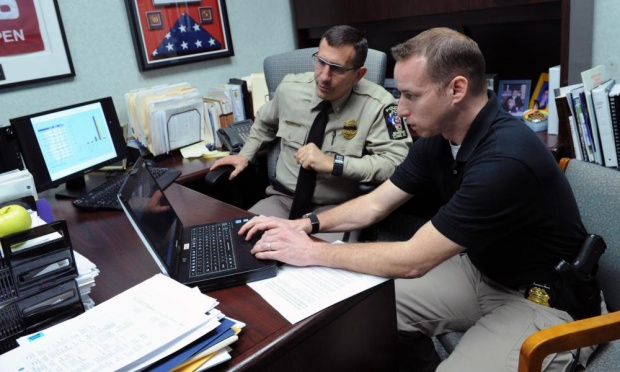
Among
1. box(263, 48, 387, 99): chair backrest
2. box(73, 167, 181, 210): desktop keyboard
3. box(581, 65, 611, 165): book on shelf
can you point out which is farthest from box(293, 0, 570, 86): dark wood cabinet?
box(73, 167, 181, 210): desktop keyboard

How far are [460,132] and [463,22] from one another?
4.09ft

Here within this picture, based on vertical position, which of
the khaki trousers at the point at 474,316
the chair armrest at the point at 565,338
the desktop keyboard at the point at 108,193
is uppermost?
the desktop keyboard at the point at 108,193

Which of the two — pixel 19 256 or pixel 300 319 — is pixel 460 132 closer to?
pixel 300 319

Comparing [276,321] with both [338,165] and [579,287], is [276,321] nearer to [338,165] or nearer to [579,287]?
[579,287]

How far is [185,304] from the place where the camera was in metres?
0.92

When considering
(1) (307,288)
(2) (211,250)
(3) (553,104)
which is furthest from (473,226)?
(3) (553,104)

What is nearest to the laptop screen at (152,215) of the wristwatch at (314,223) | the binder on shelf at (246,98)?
the wristwatch at (314,223)

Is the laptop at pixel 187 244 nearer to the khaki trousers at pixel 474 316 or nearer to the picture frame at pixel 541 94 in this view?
the khaki trousers at pixel 474 316

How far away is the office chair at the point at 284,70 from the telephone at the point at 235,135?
0.18 metres

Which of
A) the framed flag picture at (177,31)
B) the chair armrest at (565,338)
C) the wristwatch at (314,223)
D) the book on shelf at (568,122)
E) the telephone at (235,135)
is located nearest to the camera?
A: the chair armrest at (565,338)

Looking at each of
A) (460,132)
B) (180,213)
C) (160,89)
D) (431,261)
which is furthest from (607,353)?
(160,89)

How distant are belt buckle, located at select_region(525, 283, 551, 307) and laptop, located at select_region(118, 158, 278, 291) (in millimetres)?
Answer: 671

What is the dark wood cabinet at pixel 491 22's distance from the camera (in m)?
2.03

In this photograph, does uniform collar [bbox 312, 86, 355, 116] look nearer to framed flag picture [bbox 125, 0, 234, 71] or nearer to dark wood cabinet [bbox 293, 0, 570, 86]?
dark wood cabinet [bbox 293, 0, 570, 86]
